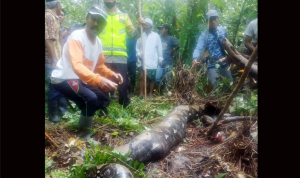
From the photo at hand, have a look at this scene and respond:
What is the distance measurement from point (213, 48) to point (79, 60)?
2.03 meters

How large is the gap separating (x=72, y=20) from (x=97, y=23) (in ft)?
11.8

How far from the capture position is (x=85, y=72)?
1803mm

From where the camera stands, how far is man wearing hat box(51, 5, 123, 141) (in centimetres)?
180

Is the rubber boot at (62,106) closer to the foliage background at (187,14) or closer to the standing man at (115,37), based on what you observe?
the standing man at (115,37)

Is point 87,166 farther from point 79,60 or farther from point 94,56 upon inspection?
point 94,56

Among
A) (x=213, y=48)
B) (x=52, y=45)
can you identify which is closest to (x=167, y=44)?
(x=213, y=48)

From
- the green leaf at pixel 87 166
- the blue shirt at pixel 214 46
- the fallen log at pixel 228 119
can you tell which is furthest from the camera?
the blue shirt at pixel 214 46

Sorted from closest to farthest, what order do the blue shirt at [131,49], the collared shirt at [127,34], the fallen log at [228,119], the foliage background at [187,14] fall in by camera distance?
the fallen log at [228,119], the collared shirt at [127,34], the foliage background at [187,14], the blue shirt at [131,49]

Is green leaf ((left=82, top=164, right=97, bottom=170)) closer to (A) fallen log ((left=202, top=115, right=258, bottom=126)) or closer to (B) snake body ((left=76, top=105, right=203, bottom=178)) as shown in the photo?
(B) snake body ((left=76, top=105, right=203, bottom=178))

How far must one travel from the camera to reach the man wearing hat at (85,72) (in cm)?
180

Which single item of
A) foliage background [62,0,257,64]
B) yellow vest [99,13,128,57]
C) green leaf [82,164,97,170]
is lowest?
green leaf [82,164,97,170]

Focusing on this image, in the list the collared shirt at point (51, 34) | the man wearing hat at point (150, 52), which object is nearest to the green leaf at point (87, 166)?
the collared shirt at point (51, 34)

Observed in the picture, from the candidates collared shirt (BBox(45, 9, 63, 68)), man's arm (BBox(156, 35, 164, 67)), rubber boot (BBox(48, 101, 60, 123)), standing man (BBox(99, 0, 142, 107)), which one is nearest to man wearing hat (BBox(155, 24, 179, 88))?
man's arm (BBox(156, 35, 164, 67))

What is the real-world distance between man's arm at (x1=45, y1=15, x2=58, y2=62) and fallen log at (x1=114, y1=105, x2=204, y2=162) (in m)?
1.32
